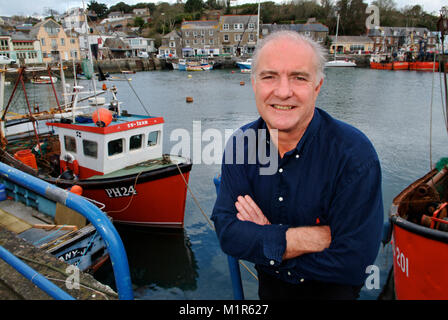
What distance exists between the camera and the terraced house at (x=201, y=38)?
8238cm

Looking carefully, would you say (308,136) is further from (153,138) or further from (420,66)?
(420,66)

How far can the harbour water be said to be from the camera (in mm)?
7590

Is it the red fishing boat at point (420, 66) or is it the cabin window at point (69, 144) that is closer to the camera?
the cabin window at point (69, 144)

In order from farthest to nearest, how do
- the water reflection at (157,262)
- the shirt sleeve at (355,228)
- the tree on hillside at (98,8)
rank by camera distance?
the tree on hillside at (98,8) < the water reflection at (157,262) < the shirt sleeve at (355,228)

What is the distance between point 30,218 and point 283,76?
19.8 feet

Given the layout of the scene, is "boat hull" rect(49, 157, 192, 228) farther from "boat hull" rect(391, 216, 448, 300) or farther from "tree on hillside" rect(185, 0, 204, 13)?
"tree on hillside" rect(185, 0, 204, 13)

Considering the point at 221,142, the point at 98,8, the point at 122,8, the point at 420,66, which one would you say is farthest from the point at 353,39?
the point at 122,8

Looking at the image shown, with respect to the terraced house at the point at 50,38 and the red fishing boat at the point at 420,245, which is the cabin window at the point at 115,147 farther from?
the terraced house at the point at 50,38

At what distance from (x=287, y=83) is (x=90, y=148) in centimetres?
769

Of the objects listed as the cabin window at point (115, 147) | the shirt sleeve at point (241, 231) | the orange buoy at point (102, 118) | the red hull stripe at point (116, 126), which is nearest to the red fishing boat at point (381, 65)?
the red hull stripe at point (116, 126)

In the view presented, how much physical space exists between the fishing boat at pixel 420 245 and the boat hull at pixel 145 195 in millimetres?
5170

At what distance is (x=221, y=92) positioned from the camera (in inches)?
1447

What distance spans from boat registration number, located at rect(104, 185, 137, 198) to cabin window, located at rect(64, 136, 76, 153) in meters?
1.82

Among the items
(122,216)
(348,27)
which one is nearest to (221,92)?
(122,216)
